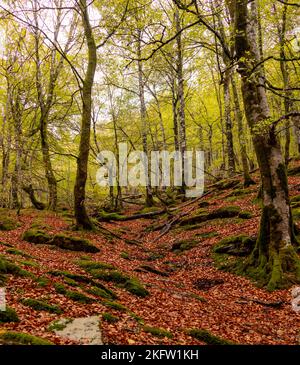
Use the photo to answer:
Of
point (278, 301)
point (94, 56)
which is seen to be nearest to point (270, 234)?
point (278, 301)

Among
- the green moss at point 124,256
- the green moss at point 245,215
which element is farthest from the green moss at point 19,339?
the green moss at point 245,215

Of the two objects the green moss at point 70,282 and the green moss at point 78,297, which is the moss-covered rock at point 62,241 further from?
the green moss at point 78,297

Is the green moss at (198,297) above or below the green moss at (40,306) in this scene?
below

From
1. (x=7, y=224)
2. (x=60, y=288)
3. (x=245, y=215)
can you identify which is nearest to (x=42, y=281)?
(x=60, y=288)

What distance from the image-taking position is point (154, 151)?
32.2 metres

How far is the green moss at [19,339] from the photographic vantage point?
163 inches

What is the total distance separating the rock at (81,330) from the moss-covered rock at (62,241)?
6.50 metres

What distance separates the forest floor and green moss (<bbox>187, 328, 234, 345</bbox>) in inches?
5.1

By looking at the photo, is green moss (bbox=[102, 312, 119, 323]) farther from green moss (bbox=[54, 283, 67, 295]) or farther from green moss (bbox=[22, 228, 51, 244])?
green moss (bbox=[22, 228, 51, 244])

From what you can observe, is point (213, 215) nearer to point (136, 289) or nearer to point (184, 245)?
point (184, 245)

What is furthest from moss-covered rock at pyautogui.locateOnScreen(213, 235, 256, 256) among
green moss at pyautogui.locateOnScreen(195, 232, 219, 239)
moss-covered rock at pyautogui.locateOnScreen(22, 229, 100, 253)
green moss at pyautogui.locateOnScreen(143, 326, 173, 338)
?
green moss at pyautogui.locateOnScreen(143, 326, 173, 338)

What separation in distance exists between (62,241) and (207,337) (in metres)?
7.48

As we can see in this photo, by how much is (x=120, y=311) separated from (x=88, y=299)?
0.74 metres

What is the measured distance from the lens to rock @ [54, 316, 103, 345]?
4.84m
